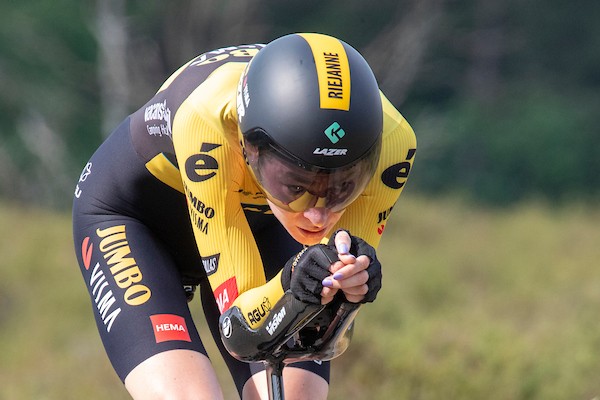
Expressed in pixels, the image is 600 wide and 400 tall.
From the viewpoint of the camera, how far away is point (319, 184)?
4.02 metres

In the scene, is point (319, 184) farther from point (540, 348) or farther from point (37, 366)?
point (37, 366)

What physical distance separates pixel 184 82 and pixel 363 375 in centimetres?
444

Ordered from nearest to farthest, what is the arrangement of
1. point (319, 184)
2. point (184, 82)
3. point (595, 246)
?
point (319, 184) → point (184, 82) → point (595, 246)

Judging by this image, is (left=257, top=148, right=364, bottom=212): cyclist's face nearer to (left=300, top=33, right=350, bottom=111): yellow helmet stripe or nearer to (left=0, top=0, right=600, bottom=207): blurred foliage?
(left=300, top=33, right=350, bottom=111): yellow helmet stripe

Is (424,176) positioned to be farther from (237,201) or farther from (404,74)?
(237,201)

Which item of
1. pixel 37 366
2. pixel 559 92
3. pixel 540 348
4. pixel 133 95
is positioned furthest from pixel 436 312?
pixel 559 92

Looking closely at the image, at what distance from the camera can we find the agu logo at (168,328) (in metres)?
4.60

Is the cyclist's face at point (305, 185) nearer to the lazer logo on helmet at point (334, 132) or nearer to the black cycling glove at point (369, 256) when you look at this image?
the lazer logo on helmet at point (334, 132)

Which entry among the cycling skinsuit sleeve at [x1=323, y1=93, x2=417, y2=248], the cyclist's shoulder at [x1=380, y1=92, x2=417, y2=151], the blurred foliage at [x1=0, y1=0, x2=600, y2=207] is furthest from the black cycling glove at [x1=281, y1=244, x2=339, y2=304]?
the blurred foliage at [x1=0, y1=0, x2=600, y2=207]

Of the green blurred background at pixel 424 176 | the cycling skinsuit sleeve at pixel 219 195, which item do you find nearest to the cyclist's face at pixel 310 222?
the cycling skinsuit sleeve at pixel 219 195

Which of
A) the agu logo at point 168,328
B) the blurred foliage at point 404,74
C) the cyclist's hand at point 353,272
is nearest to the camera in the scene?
the cyclist's hand at point 353,272

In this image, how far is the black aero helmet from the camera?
3932mm

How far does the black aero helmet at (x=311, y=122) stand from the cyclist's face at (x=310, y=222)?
0.13 ft

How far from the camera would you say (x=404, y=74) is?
25.0m
